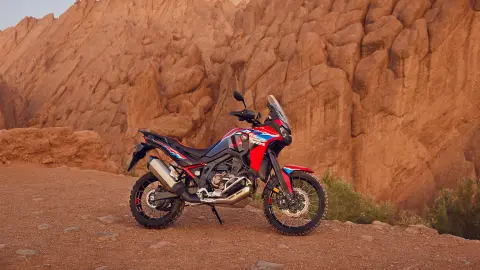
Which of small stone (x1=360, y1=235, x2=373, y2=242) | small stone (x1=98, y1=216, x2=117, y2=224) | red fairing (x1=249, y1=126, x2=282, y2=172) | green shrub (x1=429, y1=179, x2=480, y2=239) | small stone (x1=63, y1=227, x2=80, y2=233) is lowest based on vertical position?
green shrub (x1=429, y1=179, x2=480, y2=239)

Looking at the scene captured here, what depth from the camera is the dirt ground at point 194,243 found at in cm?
526

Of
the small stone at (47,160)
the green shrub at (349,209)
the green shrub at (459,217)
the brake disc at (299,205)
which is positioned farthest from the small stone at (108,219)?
the small stone at (47,160)

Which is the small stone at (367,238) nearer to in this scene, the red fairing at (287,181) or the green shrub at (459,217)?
the red fairing at (287,181)

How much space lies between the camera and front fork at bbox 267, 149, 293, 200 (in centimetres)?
666

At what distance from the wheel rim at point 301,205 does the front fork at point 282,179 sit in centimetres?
10

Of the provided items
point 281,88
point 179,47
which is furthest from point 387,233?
point 179,47

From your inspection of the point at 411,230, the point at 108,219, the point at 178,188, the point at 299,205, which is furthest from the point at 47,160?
the point at 411,230

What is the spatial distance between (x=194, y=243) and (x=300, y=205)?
157 cm

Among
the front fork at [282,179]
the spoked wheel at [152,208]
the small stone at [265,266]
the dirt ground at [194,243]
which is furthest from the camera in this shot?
the spoked wheel at [152,208]

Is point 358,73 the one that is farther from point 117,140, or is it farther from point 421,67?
point 117,140

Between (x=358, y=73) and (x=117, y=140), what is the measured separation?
68.7 feet

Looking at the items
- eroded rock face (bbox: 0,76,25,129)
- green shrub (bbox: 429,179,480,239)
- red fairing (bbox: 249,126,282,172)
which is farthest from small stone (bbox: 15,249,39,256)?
eroded rock face (bbox: 0,76,25,129)

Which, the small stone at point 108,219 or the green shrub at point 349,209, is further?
the green shrub at point 349,209

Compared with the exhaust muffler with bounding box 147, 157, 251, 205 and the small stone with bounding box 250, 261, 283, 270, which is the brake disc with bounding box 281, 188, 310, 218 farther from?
the small stone with bounding box 250, 261, 283, 270
